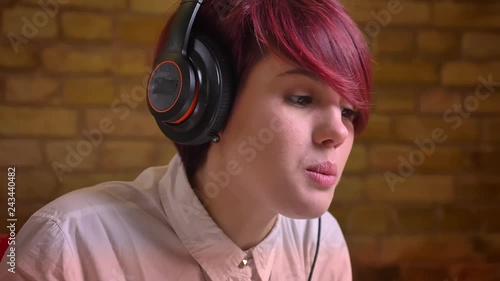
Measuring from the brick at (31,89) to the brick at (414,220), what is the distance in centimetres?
90

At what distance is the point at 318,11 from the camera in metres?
0.84

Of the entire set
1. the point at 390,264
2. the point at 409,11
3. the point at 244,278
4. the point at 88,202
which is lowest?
the point at 390,264

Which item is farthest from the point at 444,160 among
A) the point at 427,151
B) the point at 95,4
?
the point at 95,4

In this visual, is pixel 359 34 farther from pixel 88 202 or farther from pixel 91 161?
pixel 91 161

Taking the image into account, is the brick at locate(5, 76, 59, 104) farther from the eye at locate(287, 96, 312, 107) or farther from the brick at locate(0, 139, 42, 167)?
the eye at locate(287, 96, 312, 107)

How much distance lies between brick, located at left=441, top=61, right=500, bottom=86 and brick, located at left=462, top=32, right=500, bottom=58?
26 millimetres

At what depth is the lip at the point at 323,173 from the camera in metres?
0.81

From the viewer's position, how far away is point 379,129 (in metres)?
1.50

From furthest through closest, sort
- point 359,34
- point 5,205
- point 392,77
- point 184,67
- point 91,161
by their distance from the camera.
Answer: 1. point 392,77
2. point 91,161
3. point 5,205
4. point 359,34
5. point 184,67

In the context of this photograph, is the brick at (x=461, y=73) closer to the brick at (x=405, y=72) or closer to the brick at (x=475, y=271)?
the brick at (x=405, y=72)

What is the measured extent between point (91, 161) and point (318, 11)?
1.82 feet

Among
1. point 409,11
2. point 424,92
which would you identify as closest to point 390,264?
point 424,92

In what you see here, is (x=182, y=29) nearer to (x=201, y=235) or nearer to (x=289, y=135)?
(x=289, y=135)

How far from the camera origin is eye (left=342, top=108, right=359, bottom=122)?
0.88m
